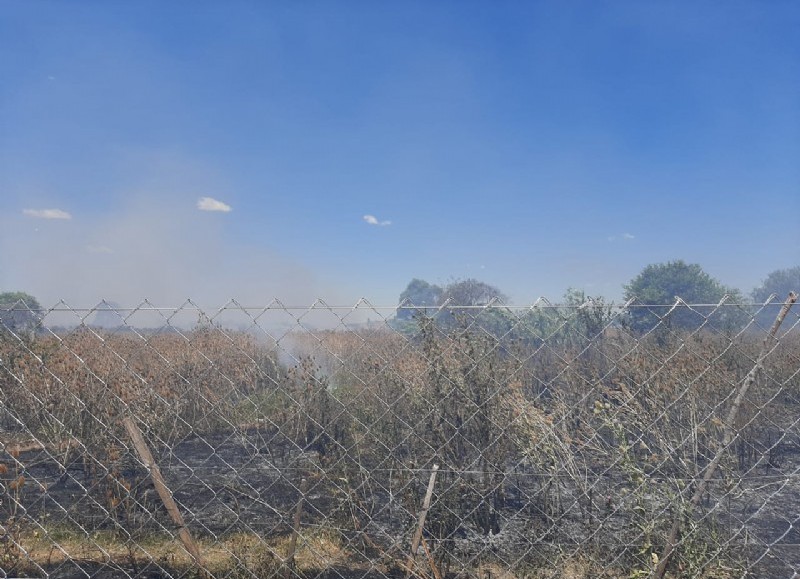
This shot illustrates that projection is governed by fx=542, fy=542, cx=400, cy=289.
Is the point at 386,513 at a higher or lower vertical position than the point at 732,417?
lower

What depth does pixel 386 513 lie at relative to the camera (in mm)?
4312

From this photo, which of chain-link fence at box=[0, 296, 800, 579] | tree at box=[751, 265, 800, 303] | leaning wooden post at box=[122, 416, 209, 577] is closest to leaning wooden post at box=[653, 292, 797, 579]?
chain-link fence at box=[0, 296, 800, 579]

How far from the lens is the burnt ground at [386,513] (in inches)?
127

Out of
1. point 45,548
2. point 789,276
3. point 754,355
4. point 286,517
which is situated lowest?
point 45,548

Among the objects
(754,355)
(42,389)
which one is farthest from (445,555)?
(754,355)

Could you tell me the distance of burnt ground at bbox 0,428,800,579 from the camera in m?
3.24

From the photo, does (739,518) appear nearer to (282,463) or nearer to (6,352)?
(282,463)

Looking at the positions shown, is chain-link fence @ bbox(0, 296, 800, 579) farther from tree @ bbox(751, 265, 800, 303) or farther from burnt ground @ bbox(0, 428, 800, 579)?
tree @ bbox(751, 265, 800, 303)

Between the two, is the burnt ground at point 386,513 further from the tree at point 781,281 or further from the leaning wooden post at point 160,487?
the tree at point 781,281

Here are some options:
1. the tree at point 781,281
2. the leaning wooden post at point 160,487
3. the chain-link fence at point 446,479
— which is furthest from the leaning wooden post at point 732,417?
the tree at point 781,281

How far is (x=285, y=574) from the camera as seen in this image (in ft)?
10.1

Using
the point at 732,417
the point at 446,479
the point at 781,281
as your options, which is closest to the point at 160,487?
the point at 446,479

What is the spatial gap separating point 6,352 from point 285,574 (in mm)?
5537

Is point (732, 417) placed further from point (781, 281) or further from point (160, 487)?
point (781, 281)
